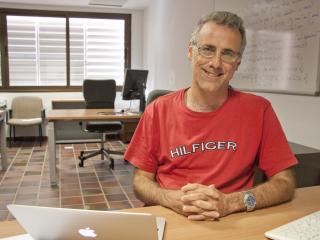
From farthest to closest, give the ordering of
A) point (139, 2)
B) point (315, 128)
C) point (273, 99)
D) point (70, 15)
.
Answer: point (70, 15)
point (139, 2)
point (273, 99)
point (315, 128)

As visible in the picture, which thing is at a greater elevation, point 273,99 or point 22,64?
point 22,64

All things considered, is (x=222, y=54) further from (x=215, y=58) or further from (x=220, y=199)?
(x=220, y=199)

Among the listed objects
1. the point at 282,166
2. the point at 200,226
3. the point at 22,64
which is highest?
the point at 22,64

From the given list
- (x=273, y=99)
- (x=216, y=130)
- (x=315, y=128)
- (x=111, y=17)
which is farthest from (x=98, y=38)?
(x=216, y=130)

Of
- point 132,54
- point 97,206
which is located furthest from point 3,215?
point 132,54

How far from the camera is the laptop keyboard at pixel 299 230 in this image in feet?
2.91

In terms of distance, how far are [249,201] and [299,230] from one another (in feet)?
0.64

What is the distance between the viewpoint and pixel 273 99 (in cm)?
257

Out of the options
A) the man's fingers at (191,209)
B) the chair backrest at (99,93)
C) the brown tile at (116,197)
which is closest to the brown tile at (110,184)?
the brown tile at (116,197)

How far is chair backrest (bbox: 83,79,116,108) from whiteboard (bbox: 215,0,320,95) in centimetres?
232

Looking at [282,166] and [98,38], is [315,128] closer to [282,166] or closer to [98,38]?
[282,166]

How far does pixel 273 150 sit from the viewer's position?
130 cm

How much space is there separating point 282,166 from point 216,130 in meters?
0.29

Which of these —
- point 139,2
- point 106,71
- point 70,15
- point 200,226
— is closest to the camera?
point 200,226
